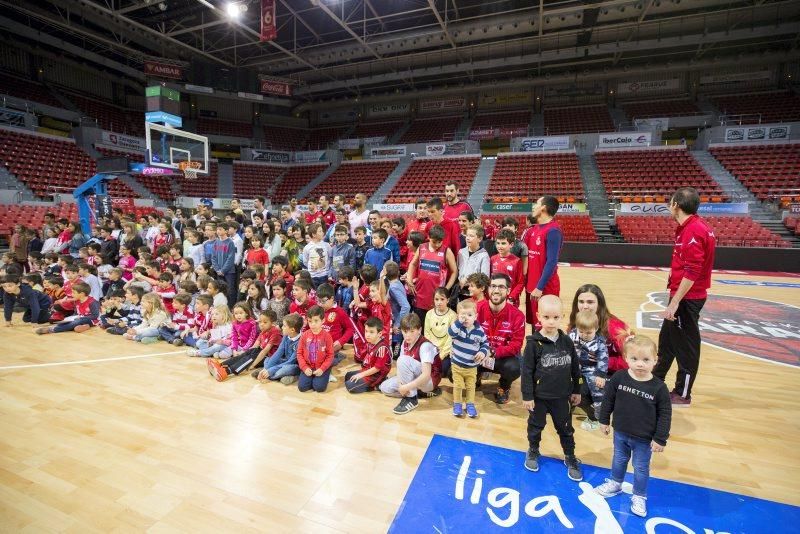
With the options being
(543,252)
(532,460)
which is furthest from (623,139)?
(532,460)

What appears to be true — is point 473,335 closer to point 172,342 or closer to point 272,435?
point 272,435

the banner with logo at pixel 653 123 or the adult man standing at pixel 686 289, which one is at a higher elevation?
the banner with logo at pixel 653 123

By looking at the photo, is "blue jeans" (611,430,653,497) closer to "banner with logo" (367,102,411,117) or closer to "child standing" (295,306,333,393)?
"child standing" (295,306,333,393)

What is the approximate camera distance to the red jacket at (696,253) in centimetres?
303

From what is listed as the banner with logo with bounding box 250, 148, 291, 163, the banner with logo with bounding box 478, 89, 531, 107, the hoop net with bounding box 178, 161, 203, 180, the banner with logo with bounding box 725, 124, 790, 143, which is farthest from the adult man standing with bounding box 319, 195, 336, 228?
the banner with logo with bounding box 478, 89, 531, 107

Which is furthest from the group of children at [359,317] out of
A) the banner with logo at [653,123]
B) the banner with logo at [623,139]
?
the banner with logo at [653,123]

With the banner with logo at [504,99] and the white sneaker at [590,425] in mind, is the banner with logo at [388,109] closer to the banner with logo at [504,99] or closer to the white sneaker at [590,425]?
the banner with logo at [504,99]

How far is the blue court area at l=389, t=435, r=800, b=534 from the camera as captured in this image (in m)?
2.06

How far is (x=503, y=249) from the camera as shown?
13.9ft

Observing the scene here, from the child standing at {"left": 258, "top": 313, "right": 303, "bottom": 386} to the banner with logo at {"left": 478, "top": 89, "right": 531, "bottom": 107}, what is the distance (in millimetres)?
25626

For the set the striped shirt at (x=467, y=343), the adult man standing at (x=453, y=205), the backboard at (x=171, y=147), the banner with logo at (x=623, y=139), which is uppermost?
the banner with logo at (x=623, y=139)

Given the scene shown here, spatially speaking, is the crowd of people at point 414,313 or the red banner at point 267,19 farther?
the red banner at point 267,19

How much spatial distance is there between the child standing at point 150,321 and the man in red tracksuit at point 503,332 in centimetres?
449

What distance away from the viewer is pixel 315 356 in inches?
151
